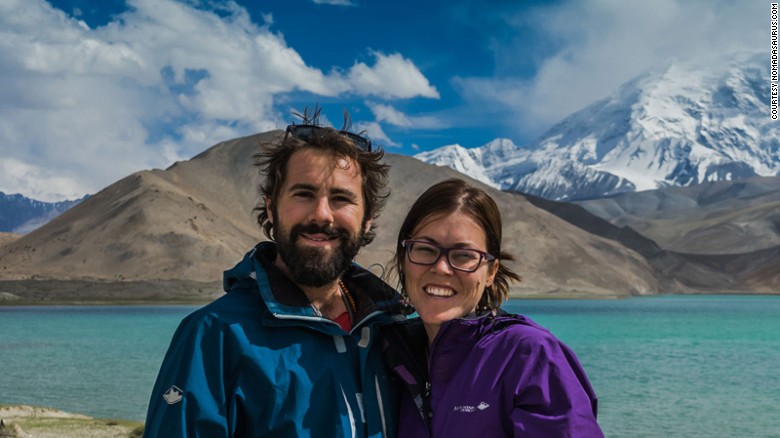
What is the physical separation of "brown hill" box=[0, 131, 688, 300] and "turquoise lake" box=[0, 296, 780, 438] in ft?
142

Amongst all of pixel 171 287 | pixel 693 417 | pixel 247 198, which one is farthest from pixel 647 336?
pixel 247 198

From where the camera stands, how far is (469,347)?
3.63 meters

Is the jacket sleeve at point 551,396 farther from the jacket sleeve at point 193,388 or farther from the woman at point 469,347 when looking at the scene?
the jacket sleeve at point 193,388

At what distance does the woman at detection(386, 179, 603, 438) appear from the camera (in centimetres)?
325

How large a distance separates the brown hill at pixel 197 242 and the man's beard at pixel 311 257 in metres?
97.3

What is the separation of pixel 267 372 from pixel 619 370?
32056 millimetres

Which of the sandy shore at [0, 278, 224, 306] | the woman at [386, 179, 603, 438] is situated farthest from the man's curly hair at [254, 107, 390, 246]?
the sandy shore at [0, 278, 224, 306]

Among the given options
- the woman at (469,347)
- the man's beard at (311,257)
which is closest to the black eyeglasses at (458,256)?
the woman at (469,347)

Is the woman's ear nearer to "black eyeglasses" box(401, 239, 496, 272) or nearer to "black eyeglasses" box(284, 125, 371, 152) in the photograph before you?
"black eyeglasses" box(401, 239, 496, 272)

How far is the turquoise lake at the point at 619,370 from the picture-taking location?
896 inches

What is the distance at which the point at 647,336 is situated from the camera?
5194 centimetres

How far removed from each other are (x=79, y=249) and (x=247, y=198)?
31404 mm

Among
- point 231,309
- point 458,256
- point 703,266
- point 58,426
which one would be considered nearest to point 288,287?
point 231,309

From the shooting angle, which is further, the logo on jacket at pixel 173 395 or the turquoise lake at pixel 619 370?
the turquoise lake at pixel 619 370
